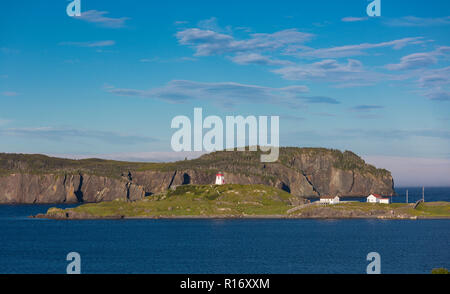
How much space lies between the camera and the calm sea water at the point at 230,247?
102m

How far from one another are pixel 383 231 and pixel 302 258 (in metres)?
63.2

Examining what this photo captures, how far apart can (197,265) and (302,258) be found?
21739 millimetres

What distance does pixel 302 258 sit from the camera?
366ft

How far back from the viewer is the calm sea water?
102m

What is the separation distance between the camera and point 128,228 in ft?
615

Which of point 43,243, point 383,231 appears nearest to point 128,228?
point 43,243

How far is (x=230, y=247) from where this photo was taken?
132m

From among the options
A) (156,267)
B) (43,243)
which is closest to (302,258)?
(156,267)

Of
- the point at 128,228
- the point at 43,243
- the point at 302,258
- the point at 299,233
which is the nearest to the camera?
the point at 302,258
